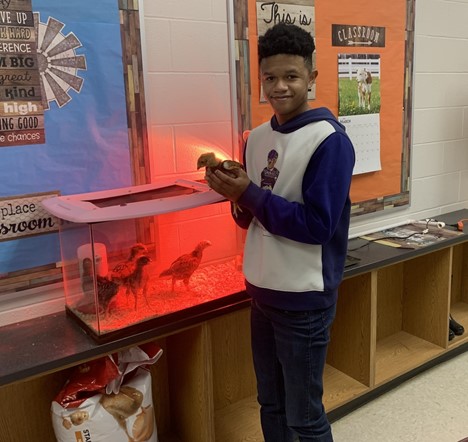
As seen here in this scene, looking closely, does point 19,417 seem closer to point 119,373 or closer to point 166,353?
point 119,373

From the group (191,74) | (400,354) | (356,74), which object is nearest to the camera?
(191,74)

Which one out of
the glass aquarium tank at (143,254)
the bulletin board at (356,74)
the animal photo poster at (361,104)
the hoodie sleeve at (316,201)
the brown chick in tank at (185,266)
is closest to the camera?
the hoodie sleeve at (316,201)

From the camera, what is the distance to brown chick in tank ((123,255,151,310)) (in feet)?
5.44

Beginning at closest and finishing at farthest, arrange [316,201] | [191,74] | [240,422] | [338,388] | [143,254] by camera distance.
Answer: [316,201], [143,254], [191,74], [240,422], [338,388]

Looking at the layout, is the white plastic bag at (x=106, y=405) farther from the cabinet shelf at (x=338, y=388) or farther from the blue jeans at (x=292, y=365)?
the cabinet shelf at (x=338, y=388)

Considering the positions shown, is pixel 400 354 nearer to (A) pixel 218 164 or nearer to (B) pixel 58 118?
(A) pixel 218 164

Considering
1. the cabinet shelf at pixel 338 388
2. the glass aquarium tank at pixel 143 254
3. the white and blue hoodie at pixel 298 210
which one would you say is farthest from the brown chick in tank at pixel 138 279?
the cabinet shelf at pixel 338 388

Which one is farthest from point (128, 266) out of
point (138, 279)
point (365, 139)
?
point (365, 139)

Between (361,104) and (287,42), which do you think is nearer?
(287,42)

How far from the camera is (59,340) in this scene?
1.61 m

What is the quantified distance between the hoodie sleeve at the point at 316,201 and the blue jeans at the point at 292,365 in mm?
267

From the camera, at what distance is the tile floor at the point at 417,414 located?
214 cm

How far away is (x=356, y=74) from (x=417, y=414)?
60.1 inches

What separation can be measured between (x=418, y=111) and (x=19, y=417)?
2298mm
